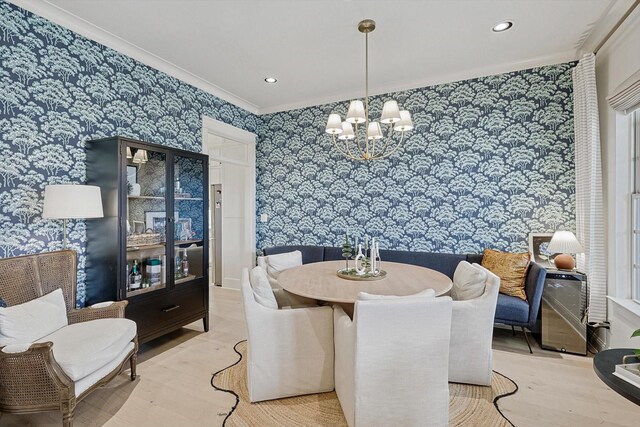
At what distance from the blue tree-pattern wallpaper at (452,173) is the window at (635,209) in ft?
2.08

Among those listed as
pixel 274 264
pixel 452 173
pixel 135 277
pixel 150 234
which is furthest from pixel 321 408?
pixel 452 173

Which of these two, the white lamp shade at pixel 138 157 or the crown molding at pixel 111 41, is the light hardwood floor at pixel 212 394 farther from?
the crown molding at pixel 111 41

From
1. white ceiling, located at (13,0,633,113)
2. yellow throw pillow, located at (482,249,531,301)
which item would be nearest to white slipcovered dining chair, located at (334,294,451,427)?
yellow throw pillow, located at (482,249,531,301)

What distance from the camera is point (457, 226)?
3682 mm

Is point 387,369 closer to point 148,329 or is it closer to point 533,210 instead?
point 148,329

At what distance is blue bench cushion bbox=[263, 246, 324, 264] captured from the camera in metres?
4.28

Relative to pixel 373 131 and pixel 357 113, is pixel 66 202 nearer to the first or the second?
pixel 357 113

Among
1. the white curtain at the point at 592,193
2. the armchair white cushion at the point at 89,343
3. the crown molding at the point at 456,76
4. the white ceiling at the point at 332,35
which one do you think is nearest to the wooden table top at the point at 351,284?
the armchair white cushion at the point at 89,343

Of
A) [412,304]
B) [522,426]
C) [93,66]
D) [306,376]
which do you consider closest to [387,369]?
[412,304]

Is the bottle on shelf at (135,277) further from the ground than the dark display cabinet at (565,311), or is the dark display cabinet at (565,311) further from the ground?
the bottle on shelf at (135,277)

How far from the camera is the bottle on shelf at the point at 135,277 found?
2.66 m

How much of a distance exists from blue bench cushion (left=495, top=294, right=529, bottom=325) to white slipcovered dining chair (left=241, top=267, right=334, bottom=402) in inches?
70.5

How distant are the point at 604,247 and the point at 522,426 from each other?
1873 mm

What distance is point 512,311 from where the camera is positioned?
2867mm
